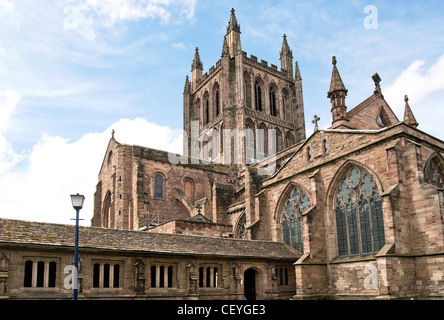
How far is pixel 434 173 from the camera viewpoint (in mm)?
23859

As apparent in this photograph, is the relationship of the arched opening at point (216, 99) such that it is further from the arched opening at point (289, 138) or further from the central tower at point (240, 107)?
the arched opening at point (289, 138)

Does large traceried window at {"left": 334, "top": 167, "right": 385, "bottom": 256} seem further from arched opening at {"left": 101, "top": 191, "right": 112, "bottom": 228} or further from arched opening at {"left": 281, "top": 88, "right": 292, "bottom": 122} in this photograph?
arched opening at {"left": 281, "top": 88, "right": 292, "bottom": 122}

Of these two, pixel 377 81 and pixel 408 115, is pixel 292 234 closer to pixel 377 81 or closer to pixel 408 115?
pixel 408 115

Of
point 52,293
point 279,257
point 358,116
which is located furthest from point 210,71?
point 52,293

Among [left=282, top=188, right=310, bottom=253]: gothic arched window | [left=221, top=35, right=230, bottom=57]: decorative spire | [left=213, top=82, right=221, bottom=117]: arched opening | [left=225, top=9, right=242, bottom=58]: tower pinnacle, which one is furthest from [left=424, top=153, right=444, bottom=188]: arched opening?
[left=225, top=9, right=242, bottom=58]: tower pinnacle

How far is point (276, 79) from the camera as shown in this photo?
68.2 metres

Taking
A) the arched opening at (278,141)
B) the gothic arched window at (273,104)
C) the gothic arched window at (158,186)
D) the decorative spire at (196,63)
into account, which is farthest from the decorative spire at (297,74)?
the gothic arched window at (158,186)

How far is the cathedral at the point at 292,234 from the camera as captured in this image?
19938mm

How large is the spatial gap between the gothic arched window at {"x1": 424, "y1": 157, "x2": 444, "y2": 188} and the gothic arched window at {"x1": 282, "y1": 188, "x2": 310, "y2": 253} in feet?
24.6

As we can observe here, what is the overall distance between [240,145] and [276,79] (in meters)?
16.7

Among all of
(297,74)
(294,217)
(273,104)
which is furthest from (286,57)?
(294,217)

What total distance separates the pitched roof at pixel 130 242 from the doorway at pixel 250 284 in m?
1.64

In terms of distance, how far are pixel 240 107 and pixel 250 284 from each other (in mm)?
36318
